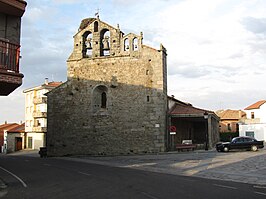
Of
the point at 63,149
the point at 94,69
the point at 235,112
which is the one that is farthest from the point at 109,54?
the point at 235,112

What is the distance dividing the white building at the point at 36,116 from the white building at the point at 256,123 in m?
34.1

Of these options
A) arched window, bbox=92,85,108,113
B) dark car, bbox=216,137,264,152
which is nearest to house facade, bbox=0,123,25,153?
arched window, bbox=92,85,108,113

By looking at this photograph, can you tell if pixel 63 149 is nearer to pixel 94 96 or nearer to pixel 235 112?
pixel 94 96

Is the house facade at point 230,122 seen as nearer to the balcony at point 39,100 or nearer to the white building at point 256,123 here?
the white building at point 256,123

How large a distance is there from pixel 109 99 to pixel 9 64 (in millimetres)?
20605

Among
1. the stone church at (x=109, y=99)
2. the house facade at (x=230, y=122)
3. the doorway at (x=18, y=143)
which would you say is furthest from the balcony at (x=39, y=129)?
the house facade at (x=230, y=122)

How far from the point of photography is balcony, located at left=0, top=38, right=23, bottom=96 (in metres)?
12.0

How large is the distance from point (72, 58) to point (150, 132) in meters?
11.3

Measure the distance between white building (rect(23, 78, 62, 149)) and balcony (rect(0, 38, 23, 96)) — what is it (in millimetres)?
49319

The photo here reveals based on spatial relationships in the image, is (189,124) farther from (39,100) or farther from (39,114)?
(39,100)

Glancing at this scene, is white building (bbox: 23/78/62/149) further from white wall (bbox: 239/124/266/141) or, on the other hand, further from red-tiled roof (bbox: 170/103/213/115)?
white wall (bbox: 239/124/266/141)

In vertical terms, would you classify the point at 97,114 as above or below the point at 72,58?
below

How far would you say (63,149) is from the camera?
33.3 meters

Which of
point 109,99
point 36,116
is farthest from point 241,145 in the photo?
point 36,116
